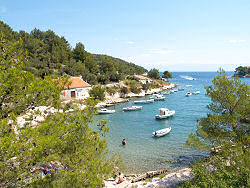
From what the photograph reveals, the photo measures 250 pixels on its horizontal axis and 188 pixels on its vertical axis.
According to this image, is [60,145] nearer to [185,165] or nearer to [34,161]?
[34,161]

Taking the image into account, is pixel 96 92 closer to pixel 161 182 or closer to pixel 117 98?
pixel 117 98

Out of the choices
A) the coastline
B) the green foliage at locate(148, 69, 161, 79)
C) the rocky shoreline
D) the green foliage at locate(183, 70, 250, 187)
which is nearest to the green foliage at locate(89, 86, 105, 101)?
the coastline

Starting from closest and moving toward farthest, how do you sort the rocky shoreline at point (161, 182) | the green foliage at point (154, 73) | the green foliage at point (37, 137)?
the green foliage at point (37, 137), the rocky shoreline at point (161, 182), the green foliage at point (154, 73)

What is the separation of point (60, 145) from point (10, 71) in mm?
3723

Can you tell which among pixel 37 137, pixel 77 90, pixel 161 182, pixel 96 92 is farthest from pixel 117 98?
pixel 37 137

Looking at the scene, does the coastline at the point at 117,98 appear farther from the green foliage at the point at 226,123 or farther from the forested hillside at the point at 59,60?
the green foliage at the point at 226,123

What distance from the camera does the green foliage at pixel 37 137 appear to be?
5.90 metres

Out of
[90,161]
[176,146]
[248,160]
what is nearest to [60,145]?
[90,161]

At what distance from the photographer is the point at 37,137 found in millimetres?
6434

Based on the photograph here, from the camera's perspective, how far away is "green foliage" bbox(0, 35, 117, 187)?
5.90 meters

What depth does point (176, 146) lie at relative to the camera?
76.2 feet

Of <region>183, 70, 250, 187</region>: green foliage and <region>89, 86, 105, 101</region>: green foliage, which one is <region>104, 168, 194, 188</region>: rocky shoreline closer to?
<region>183, 70, 250, 187</region>: green foliage

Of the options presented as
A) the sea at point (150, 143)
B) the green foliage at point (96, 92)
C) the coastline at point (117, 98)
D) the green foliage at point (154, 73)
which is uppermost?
the green foliage at point (154, 73)

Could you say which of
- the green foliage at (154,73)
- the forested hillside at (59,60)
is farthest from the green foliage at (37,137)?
the green foliage at (154,73)
